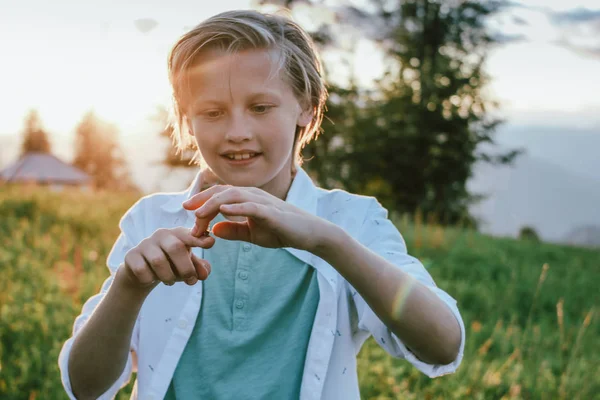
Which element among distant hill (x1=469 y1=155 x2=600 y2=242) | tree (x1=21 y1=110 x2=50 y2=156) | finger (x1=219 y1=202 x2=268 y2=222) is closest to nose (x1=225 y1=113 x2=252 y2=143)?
finger (x1=219 y1=202 x2=268 y2=222)

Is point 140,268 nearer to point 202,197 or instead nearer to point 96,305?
point 202,197

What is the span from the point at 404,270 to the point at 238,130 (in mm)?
637

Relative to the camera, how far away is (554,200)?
144 meters

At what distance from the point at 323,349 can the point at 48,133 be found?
60495mm

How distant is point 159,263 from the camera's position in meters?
1.24

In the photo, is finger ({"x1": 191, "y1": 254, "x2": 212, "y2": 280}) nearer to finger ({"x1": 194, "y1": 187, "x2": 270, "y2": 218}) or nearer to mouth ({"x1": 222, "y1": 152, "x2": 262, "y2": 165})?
finger ({"x1": 194, "y1": 187, "x2": 270, "y2": 218})

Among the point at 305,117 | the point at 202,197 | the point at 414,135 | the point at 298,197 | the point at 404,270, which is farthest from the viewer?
the point at 414,135

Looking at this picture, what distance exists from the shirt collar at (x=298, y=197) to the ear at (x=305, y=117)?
0.62 ft

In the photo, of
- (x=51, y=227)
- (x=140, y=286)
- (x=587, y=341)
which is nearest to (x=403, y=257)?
(x=140, y=286)

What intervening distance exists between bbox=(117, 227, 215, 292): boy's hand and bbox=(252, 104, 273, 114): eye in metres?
0.53

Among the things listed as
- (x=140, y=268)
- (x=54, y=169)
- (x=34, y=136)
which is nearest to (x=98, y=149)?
(x=54, y=169)

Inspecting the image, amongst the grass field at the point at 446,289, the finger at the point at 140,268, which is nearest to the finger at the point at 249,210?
the finger at the point at 140,268

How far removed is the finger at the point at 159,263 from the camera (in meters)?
1.24

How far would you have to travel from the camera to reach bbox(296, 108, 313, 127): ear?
6.39 feet
